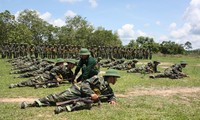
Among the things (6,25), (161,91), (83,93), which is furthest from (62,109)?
(6,25)

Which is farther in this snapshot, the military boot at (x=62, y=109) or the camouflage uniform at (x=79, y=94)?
the camouflage uniform at (x=79, y=94)

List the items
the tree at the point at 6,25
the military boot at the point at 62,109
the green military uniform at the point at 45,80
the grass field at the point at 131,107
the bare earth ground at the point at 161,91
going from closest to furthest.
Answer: the grass field at the point at 131,107 < the military boot at the point at 62,109 < the bare earth ground at the point at 161,91 < the green military uniform at the point at 45,80 < the tree at the point at 6,25

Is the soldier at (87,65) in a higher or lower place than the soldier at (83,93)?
higher

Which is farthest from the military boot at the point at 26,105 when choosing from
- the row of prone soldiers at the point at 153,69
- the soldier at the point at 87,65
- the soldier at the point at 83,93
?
the row of prone soldiers at the point at 153,69

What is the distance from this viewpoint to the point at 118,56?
1688 inches

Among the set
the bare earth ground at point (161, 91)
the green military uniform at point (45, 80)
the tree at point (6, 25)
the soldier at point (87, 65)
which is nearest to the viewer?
the soldier at point (87, 65)

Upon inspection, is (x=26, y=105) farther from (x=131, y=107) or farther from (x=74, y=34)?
(x=74, y=34)

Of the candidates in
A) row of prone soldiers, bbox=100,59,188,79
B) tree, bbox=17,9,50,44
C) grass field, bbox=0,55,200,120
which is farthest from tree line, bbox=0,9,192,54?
grass field, bbox=0,55,200,120

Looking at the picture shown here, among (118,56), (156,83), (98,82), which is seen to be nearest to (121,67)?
(156,83)

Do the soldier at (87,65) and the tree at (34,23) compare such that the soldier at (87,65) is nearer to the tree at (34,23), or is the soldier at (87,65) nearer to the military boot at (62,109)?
the military boot at (62,109)

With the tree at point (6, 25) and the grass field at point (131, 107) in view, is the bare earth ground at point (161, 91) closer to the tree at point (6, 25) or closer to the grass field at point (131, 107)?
the grass field at point (131, 107)

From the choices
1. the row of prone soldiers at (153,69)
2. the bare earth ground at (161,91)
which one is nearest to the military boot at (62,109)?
the bare earth ground at (161,91)

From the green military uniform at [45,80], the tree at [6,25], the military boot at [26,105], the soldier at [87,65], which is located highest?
the tree at [6,25]

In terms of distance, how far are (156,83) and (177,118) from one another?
25.8 ft
